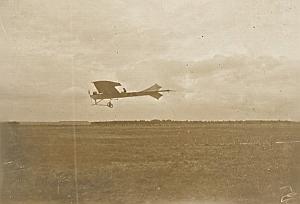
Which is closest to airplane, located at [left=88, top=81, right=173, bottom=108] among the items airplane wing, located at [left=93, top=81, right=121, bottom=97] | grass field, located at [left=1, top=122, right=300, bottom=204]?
airplane wing, located at [left=93, top=81, right=121, bottom=97]

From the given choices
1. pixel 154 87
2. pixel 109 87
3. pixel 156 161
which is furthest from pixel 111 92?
pixel 156 161

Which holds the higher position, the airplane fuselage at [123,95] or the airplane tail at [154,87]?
the airplane tail at [154,87]

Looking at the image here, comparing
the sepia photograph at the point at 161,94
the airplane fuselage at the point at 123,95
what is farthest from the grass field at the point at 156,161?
the airplane fuselage at the point at 123,95

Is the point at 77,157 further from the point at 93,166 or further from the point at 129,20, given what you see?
the point at 129,20

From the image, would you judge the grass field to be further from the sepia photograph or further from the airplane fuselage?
the airplane fuselage

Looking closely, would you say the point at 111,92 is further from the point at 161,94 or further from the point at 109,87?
the point at 161,94

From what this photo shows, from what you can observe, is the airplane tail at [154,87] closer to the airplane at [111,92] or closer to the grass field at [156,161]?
the airplane at [111,92]

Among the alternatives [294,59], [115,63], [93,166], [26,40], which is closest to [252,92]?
[294,59]
